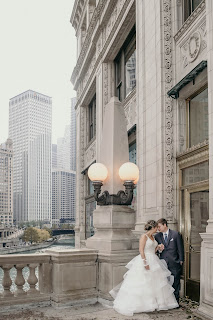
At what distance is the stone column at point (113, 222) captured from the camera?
8.15m

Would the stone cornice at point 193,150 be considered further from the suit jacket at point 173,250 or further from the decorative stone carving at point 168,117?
the suit jacket at point 173,250

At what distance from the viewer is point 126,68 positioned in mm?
17938

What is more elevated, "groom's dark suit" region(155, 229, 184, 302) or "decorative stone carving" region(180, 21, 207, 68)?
"decorative stone carving" region(180, 21, 207, 68)

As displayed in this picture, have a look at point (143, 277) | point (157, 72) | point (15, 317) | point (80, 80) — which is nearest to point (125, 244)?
point (143, 277)

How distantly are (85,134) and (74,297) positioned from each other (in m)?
20.5

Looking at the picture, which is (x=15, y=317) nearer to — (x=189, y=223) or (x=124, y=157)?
(x=124, y=157)

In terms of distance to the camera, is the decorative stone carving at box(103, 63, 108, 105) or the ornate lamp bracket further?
the decorative stone carving at box(103, 63, 108, 105)

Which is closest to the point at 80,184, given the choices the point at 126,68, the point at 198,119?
the point at 126,68

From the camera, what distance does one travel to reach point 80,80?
2942 centimetres

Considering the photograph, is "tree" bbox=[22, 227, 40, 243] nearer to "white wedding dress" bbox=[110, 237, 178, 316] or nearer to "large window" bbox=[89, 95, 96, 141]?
"large window" bbox=[89, 95, 96, 141]

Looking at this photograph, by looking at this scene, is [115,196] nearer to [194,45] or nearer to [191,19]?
[194,45]

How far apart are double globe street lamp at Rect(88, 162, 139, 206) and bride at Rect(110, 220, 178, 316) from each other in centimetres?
102

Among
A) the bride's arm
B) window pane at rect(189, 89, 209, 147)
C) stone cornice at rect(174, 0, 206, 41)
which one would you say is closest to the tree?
window pane at rect(189, 89, 209, 147)

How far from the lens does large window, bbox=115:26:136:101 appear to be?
16.8 metres
